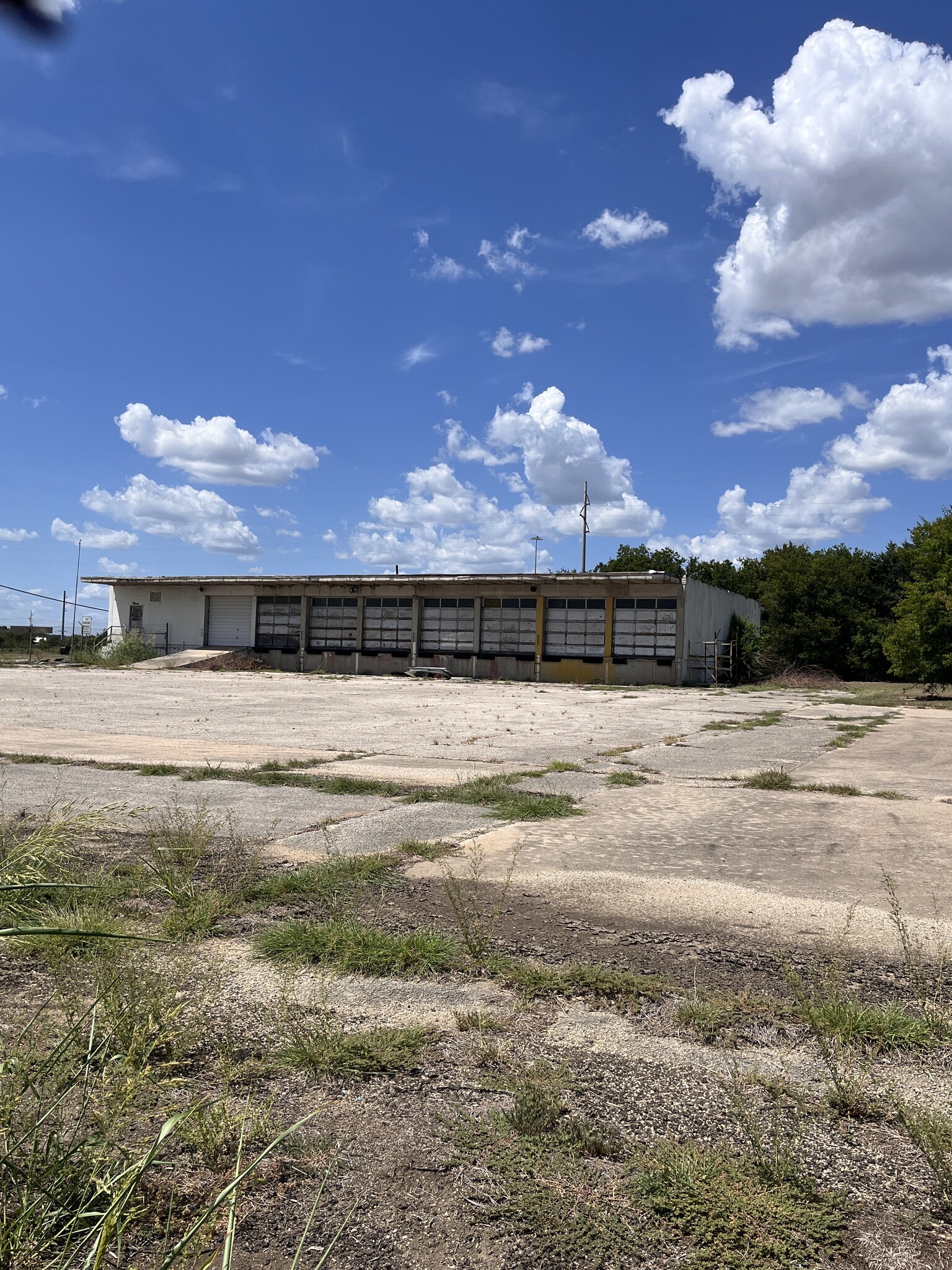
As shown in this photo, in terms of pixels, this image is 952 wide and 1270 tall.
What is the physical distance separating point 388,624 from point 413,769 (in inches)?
1129

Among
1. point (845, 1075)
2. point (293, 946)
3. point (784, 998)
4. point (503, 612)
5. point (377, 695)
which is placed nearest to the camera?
point (845, 1075)

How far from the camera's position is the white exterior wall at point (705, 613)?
3288 cm

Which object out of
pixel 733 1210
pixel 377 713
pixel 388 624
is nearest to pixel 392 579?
pixel 388 624

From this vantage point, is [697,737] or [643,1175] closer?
[643,1175]

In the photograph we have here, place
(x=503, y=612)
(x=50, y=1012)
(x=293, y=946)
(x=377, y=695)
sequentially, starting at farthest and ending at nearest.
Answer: (x=503, y=612), (x=377, y=695), (x=293, y=946), (x=50, y=1012)

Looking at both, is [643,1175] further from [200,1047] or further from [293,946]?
Answer: [293,946]

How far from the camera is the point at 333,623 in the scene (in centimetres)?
3925

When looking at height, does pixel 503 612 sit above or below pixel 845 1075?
above

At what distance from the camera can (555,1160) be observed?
2260 mm

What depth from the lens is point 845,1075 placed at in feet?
8.93

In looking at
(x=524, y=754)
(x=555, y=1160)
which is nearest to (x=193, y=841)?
(x=555, y=1160)

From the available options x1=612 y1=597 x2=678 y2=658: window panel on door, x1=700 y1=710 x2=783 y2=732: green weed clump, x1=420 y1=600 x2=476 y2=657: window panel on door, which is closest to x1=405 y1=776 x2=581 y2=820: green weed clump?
x1=700 y1=710 x2=783 y2=732: green weed clump

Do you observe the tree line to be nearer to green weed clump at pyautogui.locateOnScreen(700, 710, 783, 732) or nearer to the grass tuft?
green weed clump at pyautogui.locateOnScreen(700, 710, 783, 732)

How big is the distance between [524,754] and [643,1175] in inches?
370
